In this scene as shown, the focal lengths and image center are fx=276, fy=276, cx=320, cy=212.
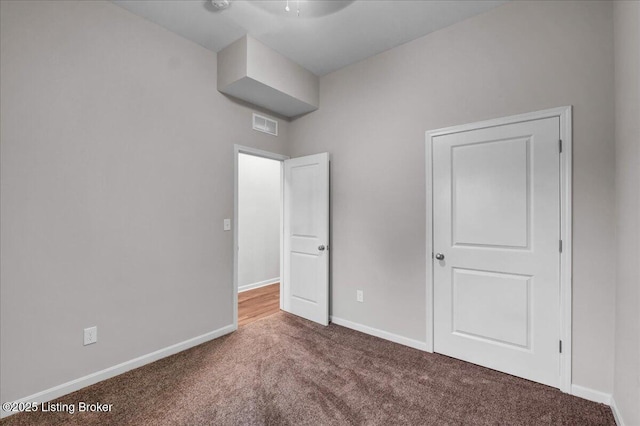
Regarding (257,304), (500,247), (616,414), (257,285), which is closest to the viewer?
(616,414)

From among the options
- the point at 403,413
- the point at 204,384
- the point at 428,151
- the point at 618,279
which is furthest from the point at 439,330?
the point at 204,384

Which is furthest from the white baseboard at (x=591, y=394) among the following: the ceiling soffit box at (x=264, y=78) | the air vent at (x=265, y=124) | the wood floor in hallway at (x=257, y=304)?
the air vent at (x=265, y=124)

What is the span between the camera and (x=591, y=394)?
188 centimetres

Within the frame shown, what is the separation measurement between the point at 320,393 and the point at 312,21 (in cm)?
300

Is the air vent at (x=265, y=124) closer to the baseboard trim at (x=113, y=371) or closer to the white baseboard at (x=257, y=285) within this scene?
the baseboard trim at (x=113, y=371)

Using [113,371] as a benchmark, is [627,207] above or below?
above

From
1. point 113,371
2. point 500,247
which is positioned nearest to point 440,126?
point 500,247

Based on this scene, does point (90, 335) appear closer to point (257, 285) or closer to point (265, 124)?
point (265, 124)

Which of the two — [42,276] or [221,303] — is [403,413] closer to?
[221,303]

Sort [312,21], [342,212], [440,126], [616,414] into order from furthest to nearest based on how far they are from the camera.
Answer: [342,212]
[440,126]
[312,21]
[616,414]

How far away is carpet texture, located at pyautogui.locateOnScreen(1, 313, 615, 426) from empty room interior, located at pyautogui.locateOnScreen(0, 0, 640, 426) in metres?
0.02

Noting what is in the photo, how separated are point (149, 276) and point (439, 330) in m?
2.64

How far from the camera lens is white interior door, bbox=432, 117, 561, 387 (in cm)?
204

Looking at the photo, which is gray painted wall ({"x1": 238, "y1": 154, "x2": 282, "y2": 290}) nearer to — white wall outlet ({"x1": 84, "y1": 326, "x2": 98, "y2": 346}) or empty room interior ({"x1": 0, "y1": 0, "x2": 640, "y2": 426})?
empty room interior ({"x1": 0, "y1": 0, "x2": 640, "y2": 426})
